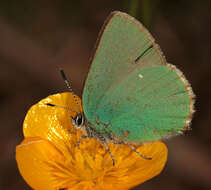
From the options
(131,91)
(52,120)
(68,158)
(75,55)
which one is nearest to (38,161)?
(68,158)

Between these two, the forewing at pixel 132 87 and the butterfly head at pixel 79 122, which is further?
the butterfly head at pixel 79 122

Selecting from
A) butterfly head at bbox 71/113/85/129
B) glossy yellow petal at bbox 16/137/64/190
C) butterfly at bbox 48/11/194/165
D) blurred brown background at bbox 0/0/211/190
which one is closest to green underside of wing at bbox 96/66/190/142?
butterfly at bbox 48/11/194/165

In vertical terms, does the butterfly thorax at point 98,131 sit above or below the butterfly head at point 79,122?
below

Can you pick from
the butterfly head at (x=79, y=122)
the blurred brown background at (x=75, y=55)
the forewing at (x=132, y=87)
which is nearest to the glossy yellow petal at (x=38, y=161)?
the butterfly head at (x=79, y=122)

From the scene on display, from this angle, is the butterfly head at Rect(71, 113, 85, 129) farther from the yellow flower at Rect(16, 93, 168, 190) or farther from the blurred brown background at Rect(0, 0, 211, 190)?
the blurred brown background at Rect(0, 0, 211, 190)

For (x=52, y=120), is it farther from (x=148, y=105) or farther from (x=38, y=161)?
(x=148, y=105)

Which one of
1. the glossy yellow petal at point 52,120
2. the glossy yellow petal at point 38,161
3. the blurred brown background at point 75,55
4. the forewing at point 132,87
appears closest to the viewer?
the forewing at point 132,87

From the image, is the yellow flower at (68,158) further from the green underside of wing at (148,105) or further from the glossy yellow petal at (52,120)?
the green underside of wing at (148,105)
